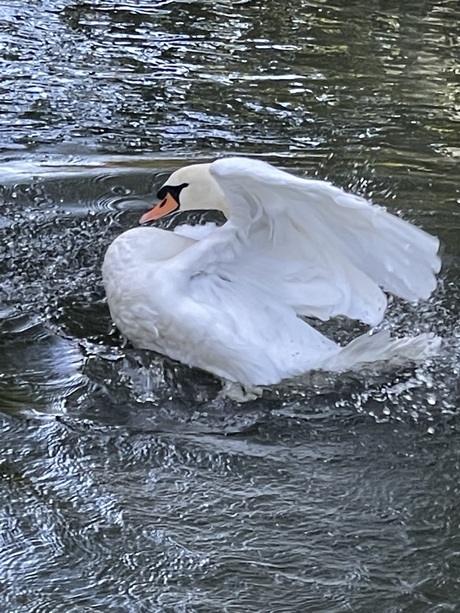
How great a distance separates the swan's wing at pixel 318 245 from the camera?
3543 millimetres

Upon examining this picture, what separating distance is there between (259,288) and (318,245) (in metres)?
0.32

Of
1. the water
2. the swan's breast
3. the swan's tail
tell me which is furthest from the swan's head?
the swan's tail

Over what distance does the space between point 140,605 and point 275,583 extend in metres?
0.38

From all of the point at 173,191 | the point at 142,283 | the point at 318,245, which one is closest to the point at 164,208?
the point at 173,191

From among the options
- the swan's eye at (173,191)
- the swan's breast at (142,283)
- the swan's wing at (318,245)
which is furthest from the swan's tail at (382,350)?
the swan's eye at (173,191)

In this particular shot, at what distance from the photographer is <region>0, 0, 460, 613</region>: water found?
10.3 feet

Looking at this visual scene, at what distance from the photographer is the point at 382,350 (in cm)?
402

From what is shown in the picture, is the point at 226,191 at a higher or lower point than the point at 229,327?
higher

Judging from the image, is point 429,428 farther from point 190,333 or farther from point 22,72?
point 22,72

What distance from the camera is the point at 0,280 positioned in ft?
15.0

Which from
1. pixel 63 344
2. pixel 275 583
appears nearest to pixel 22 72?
pixel 63 344

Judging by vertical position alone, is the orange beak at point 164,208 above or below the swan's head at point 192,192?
below

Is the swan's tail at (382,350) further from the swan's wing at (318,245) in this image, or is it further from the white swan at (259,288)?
the swan's wing at (318,245)

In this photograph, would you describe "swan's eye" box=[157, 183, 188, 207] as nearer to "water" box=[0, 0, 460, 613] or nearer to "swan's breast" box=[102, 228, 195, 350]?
"swan's breast" box=[102, 228, 195, 350]
